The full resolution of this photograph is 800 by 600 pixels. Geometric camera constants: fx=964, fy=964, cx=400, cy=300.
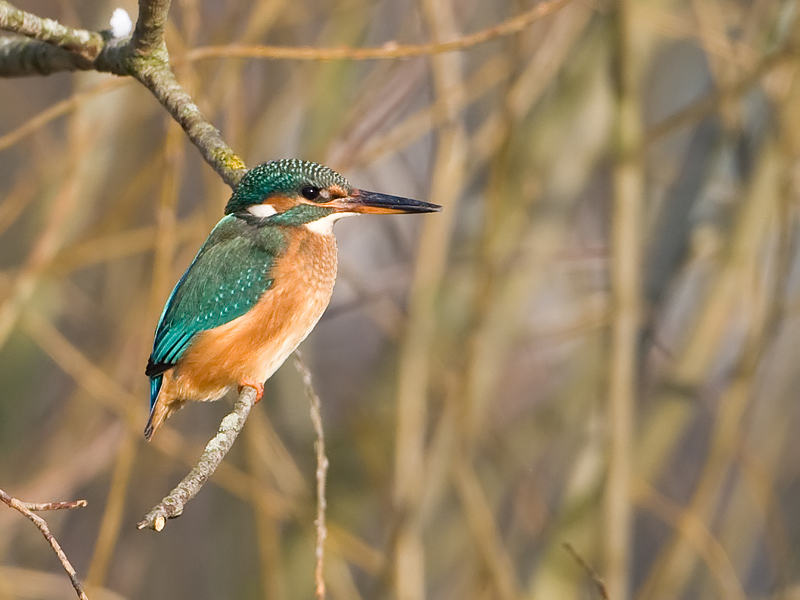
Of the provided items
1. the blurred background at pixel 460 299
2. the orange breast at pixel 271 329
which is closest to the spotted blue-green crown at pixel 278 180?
the orange breast at pixel 271 329

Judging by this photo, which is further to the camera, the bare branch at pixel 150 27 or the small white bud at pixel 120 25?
the small white bud at pixel 120 25

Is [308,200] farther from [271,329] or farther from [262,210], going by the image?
[271,329]

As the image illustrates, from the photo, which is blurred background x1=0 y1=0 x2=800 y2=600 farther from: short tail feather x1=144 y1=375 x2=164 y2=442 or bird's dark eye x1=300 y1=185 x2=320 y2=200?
bird's dark eye x1=300 y1=185 x2=320 y2=200

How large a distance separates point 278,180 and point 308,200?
11 centimetres

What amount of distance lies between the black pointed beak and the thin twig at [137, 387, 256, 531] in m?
0.48

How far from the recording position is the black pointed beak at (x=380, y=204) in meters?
1.86

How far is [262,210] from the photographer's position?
192 centimetres

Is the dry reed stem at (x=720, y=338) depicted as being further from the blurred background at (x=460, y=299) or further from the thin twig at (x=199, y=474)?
the thin twig at (x=199, y=474)

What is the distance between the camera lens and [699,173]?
3.10 metres

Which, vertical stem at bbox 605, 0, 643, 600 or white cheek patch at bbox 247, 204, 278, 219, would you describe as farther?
vertical stem at bbox 605, 0, 643, 600

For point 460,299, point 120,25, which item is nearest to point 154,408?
point 120,25

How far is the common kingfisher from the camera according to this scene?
190 centimetres

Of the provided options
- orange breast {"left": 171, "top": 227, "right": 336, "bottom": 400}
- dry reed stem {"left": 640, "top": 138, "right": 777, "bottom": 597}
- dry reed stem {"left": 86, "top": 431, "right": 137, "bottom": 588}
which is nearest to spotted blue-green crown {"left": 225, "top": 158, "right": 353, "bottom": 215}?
orange breast {"left": 171, "top": 227, "right": 336, "bottom": 400}

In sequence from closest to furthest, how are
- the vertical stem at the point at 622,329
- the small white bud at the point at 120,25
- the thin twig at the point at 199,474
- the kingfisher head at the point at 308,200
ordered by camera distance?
the thin twig at the point at 199,474 < the small white bud at the point at 120,25 < the kingfisher head at the point at 308,200 < the vertical stem at the point at 622,329
